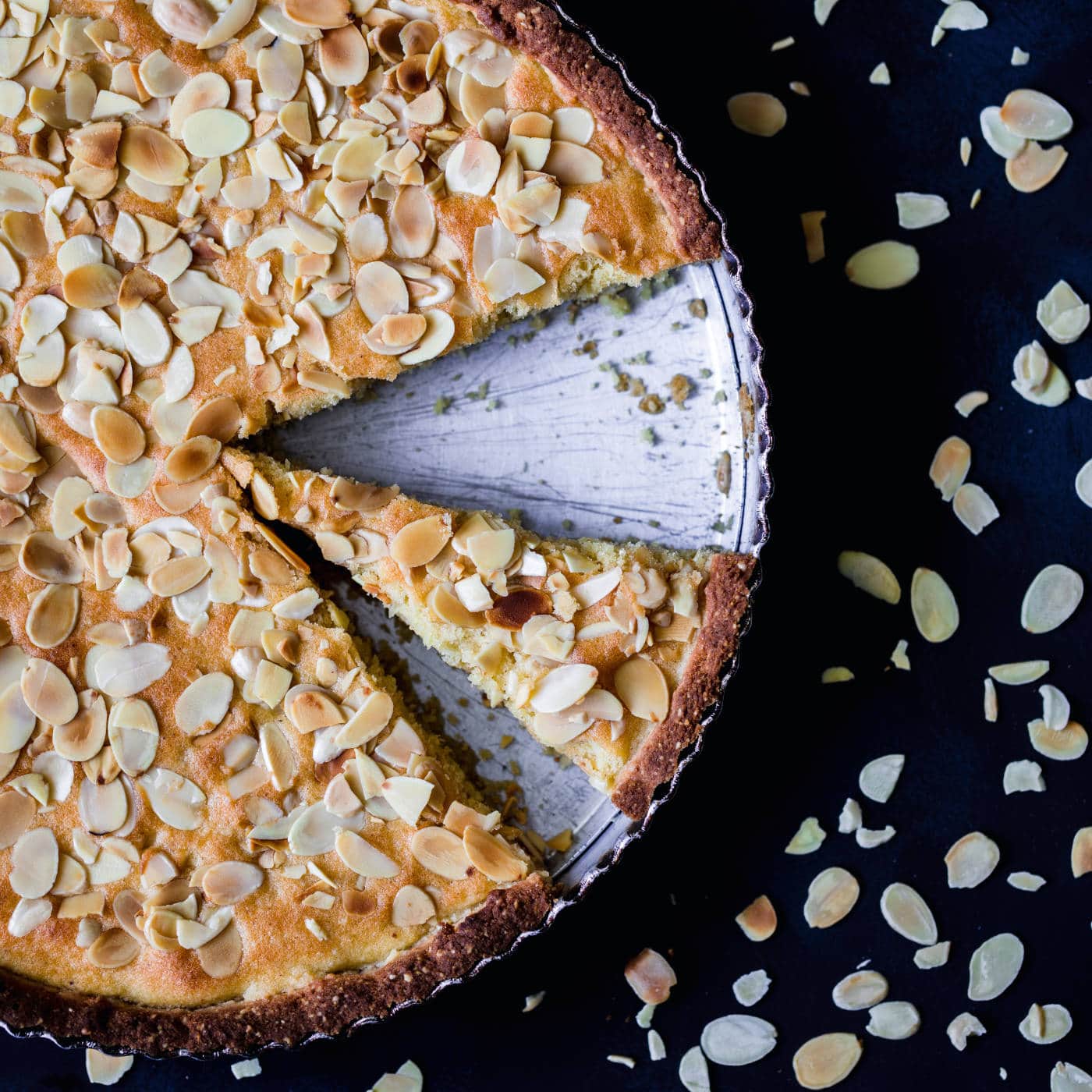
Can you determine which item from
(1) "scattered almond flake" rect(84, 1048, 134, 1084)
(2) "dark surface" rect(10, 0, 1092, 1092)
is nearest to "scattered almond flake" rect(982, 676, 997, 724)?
(2) "dark surface" rect(10, 0, 1092, 1092)

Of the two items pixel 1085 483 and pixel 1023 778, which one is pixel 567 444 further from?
pixel 1023 778

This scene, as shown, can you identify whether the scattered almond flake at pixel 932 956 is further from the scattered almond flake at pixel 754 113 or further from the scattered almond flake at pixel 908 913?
the scattered almond flake at pixel 754 113

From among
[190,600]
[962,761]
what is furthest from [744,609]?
[190,600]

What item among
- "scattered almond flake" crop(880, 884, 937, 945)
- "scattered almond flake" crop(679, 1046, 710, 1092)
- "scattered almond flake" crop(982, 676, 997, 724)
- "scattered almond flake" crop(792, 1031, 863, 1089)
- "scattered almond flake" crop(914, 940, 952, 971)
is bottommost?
"scattered almond flake" crop(679, 1046, 710, 1092)

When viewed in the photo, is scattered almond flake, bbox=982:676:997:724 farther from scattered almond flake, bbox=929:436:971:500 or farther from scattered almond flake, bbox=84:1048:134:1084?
scattered almond flake, bbox=84:1048:134:1084

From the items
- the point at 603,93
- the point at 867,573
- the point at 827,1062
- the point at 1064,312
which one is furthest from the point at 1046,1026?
the point at 603,93

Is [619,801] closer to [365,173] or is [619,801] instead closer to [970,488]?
[970,488]
